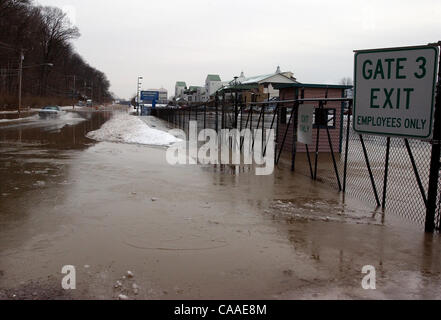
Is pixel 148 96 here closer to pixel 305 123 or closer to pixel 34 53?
pixel 34 53

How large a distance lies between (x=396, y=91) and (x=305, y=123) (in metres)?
4.39

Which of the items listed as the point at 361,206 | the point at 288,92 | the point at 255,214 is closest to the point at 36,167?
the point at 255,214

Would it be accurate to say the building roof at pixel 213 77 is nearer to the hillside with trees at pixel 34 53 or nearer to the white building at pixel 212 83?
the white building at pixel 212 83

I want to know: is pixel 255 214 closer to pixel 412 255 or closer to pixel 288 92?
pixel 412 255

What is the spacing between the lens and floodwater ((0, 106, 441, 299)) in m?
4.28

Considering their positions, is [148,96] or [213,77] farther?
[213,77]

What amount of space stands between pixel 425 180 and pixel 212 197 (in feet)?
22.9

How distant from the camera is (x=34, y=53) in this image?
89688mm

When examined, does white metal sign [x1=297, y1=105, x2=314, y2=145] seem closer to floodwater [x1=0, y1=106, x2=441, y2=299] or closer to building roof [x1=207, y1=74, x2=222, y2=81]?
floodwater [x1=0, y1=106, x2=441, y2=299]

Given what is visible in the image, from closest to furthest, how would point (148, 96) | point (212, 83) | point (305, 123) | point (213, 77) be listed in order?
point (305, 123) → point (148, 96) → point (212, 83) → point (213, 77)

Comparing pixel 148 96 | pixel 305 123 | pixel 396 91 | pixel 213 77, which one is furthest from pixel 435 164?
pixel 213 77

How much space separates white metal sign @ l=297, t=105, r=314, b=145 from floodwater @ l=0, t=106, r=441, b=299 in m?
1.24

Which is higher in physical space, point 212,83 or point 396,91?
point 212,83

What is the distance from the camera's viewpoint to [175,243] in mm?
5562
